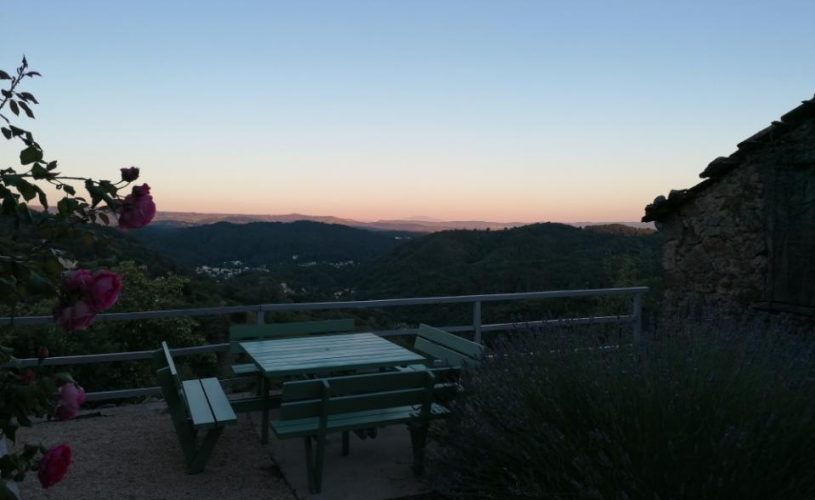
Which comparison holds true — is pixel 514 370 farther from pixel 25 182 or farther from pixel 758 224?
pixel 758 224

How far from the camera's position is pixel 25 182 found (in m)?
1.72

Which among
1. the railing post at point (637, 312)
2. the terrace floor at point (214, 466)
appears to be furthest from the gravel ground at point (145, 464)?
the railing post at point (637, 312)

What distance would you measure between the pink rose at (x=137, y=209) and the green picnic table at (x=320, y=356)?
267 centimetres

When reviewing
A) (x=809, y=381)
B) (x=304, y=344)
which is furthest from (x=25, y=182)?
(x=304, y=344)

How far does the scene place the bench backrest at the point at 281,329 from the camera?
5.57m

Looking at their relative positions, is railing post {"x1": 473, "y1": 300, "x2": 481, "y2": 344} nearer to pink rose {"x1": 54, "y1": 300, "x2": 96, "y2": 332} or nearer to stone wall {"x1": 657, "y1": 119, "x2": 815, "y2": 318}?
stone wall {"x1": 657, "y1": 119, "x2": 815, "y2": 318}

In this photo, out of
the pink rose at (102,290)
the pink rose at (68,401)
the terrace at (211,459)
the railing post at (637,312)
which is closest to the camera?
the pink rose at (102,290)

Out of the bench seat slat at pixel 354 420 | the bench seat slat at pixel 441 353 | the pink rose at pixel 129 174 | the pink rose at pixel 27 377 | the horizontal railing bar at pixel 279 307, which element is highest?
the pink rose at pixel 129 174

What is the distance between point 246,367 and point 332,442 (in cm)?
92

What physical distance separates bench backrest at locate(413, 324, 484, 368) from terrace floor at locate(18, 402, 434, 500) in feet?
2.14

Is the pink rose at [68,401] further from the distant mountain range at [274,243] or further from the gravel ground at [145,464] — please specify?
the distant mountain range at [274,243]

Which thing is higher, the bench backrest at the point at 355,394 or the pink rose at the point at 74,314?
the pink rose at the point at 74,314

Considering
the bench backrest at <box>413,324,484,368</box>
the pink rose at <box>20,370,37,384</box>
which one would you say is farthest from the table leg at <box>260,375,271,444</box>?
the pink rose at <box>20,370,37,384</box>

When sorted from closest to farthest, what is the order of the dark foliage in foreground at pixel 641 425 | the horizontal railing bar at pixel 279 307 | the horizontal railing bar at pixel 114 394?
the dark foliage in foreground at pixel 641 425 → the horizontal railing bar at pixel 279 307 → the horizontal railing bar at pixel 114 394
